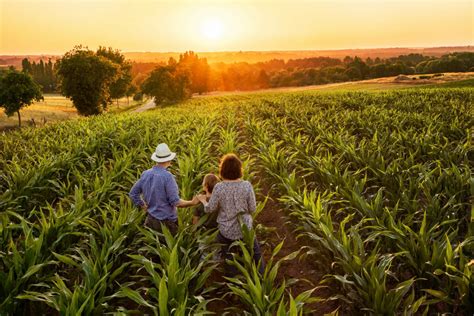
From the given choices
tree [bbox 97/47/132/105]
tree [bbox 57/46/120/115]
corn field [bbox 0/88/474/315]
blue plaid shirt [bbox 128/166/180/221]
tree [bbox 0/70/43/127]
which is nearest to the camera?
corn field [bbox 0/88/474/315]

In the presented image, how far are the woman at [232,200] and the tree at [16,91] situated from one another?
129 feet

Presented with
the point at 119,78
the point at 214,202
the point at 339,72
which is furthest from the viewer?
the point at 339,72

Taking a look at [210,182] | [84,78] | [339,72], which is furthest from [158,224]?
[339,72]

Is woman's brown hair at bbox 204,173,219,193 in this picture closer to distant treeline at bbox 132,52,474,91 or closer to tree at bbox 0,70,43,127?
tree at bbox 0,70,43,127

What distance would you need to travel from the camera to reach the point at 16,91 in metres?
38.8

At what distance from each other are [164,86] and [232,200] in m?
67.5

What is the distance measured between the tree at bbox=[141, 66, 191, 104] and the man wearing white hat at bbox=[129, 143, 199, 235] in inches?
2626

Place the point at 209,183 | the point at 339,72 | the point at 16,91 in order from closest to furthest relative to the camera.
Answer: the point at 209,183, the point at 16,91, the point at 339,72

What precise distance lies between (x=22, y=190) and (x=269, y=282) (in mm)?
5610

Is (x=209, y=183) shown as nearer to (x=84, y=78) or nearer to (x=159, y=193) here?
(x=159, y=193)

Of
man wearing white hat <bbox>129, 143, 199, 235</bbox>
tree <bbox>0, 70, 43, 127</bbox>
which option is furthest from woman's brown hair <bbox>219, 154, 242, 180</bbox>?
tree <bbox>0, 70, 43, 127</bbox>

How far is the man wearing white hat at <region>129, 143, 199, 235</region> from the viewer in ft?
17.5

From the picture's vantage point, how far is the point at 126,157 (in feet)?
28.7

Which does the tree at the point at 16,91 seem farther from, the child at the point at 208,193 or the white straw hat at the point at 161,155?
the child at the point at 208,193
